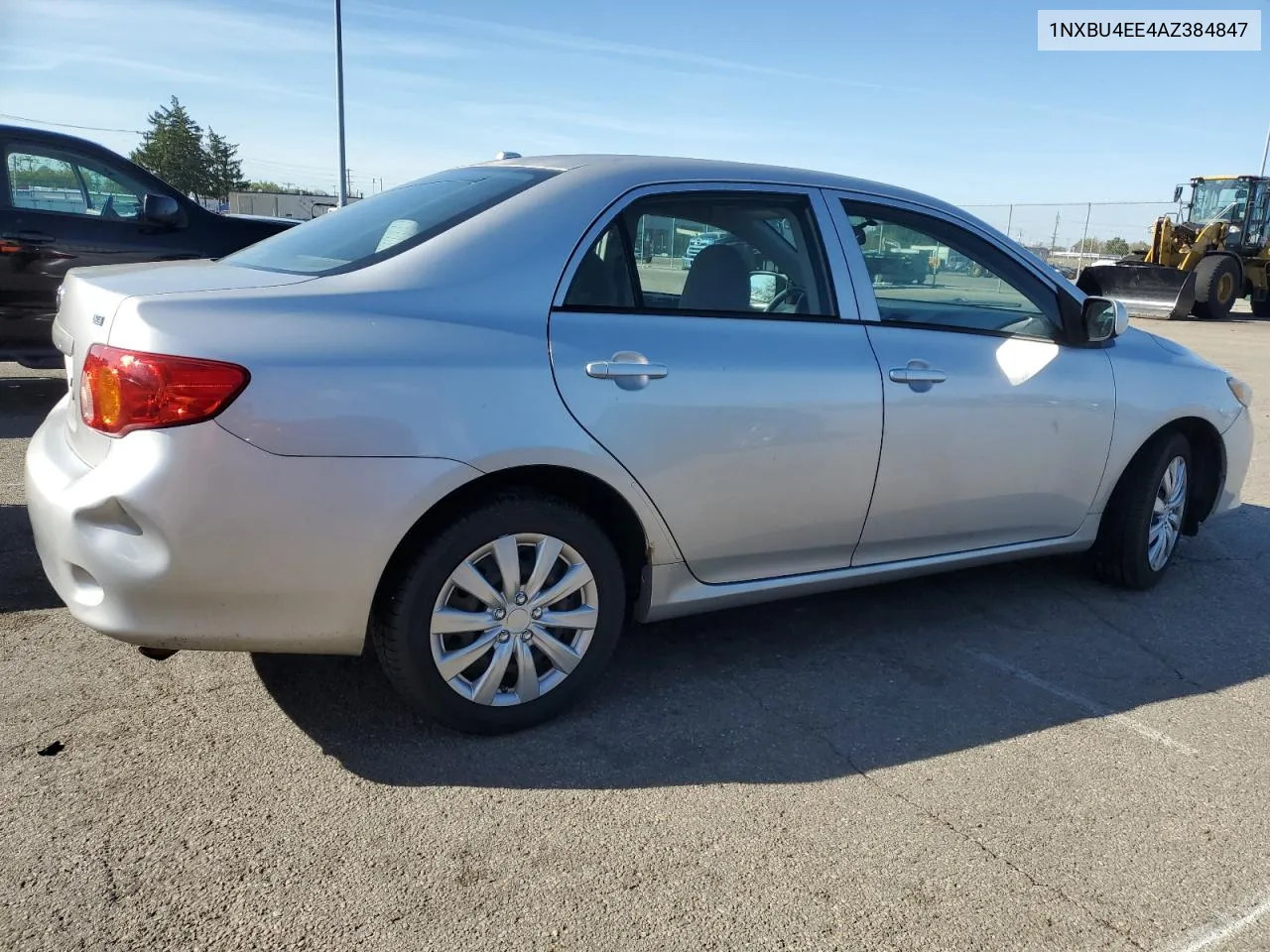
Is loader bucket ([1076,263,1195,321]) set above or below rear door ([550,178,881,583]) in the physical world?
above

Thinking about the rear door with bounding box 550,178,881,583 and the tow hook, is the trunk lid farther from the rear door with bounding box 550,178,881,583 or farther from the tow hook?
the rear door with bounding box 550,178,881,583

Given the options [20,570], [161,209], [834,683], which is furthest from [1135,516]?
[161,209]

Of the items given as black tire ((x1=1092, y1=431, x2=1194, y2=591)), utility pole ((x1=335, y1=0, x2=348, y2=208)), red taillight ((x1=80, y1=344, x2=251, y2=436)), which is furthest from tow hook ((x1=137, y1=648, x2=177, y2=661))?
utility pole ((x1=335, y1=0, x2=348, y2=208))

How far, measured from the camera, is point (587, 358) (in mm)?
2873

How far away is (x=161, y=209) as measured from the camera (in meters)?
6.76

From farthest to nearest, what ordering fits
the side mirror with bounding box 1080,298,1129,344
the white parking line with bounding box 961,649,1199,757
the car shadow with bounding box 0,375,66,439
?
the car shadow with bounding box 0,375,66,439 → the side mirror with bounding box 1080,298,1129,344 → the white parking line with bounding box 961,649,1199,757

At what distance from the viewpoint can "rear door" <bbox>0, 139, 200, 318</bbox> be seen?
663cm

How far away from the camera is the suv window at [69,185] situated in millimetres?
6680

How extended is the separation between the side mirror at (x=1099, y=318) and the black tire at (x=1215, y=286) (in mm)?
19932

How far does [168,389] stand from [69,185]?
5.46m

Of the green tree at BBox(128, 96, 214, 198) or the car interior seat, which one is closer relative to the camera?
A: the car interior seat

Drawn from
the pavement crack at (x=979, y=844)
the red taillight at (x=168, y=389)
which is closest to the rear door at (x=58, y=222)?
the red taillight at (x=168, y=389)

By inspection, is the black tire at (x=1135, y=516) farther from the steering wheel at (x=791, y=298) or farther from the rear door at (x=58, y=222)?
the rear door at (x=58, y=222)

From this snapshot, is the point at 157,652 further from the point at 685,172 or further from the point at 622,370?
the point at 685,172
